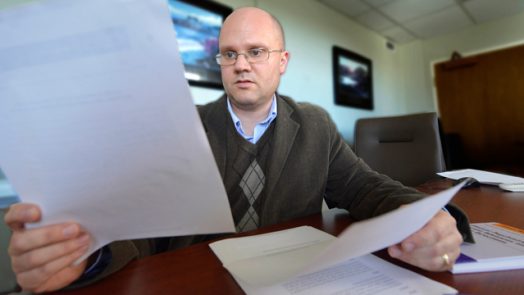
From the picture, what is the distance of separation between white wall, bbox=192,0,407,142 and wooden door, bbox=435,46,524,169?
968 mm

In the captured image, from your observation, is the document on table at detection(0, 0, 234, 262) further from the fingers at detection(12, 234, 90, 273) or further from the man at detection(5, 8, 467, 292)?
the man at detection(5, 8, 467, 292)

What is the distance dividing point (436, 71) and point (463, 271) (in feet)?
14.2

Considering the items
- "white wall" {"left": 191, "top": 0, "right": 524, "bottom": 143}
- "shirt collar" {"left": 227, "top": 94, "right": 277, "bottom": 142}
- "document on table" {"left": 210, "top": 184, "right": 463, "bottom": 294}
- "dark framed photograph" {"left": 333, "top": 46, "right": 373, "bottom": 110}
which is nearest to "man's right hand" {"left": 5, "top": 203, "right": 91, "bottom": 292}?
"document on table" {"left": 210, "top": 184, "right": 463, "bottom": 294}

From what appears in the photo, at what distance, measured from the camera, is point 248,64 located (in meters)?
0.88

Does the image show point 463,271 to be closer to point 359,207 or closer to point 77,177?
point 359,207

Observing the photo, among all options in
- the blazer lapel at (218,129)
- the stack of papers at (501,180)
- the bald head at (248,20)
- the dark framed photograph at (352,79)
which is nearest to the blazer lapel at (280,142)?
the blazer lapel at (218,129)

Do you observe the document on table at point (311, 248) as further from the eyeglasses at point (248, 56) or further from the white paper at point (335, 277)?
the eyeglasses at point (248, 56)

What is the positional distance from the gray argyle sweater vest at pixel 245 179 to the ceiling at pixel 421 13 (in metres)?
2.53

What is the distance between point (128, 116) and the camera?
0.27 metres

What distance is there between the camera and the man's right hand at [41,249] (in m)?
0.33

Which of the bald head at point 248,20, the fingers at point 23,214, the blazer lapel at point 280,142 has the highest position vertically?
the bald head at point 248,20

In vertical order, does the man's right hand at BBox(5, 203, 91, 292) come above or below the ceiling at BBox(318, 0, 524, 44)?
below

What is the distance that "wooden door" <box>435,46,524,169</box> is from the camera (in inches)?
128

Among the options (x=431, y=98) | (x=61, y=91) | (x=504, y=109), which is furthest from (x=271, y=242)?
(x=431, y=98)
